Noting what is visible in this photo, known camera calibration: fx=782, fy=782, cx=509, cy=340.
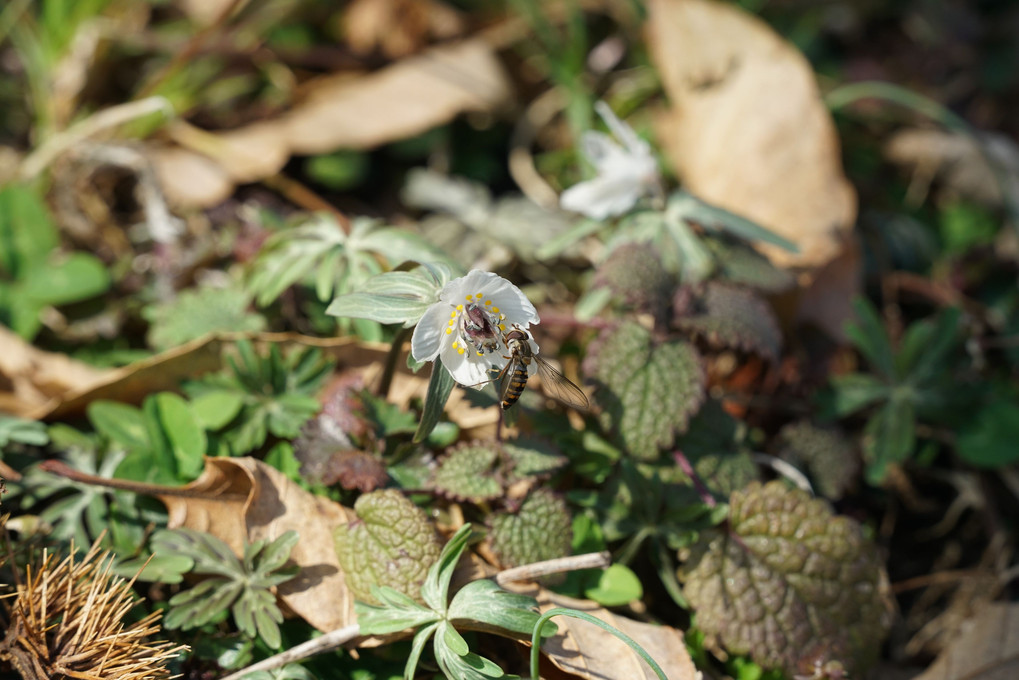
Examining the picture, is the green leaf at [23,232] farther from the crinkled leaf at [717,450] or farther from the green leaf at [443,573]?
the crinkled leaf at [717,450]

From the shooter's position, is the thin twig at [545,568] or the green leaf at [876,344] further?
the green leaf at [876,344]

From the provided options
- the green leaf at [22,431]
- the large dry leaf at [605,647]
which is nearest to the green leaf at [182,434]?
the green leaf at [22,431]

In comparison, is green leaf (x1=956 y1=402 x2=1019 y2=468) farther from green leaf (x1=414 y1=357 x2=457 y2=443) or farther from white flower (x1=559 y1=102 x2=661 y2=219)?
green leaf (x1=414 y1=357 x2=457 y2=443)

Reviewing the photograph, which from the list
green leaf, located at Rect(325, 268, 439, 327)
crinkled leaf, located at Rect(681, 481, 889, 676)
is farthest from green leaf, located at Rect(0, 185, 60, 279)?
crinkled leaf, located at Rect(681, 481, 889, 676)

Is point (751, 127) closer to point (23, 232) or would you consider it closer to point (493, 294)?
point (493, 294)

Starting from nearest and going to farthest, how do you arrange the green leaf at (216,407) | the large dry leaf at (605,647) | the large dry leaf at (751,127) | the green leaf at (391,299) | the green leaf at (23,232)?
1. the green leaf at (391,299)
2. the large dry leaf at (605,647)
3. the green leaf at (216,407)
4. the green leaf at (23,232)
5. the large dry leaf at (751,127)

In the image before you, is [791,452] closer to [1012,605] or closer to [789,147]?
[1012,605]

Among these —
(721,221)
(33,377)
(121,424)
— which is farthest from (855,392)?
(33,377)
